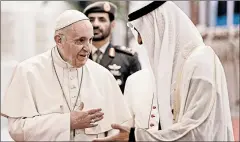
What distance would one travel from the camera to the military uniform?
13.9 feet

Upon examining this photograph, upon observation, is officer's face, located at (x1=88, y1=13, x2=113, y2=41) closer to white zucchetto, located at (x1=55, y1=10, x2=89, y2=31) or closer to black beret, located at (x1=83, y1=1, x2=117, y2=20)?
black beret, located at (x1=83, y1=1, x2=117, y2=20)

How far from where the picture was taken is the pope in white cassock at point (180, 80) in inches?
106

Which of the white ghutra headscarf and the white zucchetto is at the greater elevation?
the white zucchetto

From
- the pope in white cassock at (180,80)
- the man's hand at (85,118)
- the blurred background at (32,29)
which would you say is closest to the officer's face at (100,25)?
the blurred background at (32,29)

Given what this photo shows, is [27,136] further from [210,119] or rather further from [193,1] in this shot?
[193,1]

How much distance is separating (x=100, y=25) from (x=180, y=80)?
1.66 metres

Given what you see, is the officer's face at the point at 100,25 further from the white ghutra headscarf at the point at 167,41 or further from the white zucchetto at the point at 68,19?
the white ghutra headscarf at the point at 167,41

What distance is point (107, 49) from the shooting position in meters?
4.45

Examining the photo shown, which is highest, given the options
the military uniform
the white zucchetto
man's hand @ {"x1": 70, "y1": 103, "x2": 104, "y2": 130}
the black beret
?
the black beret

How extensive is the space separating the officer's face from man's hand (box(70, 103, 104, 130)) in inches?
44.8

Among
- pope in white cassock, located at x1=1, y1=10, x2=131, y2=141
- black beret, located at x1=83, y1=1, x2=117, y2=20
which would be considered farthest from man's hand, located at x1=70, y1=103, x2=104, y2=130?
black beret, located at x1=83, y1=1, x2=117, y2=20

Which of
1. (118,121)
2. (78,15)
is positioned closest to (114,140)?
(118,121)

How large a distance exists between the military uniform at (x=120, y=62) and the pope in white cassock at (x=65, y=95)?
65 centimetres

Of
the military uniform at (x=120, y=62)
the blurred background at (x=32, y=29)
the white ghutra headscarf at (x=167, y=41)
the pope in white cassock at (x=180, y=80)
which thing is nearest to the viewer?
the pope in white cassock at (x=180, y=80)
